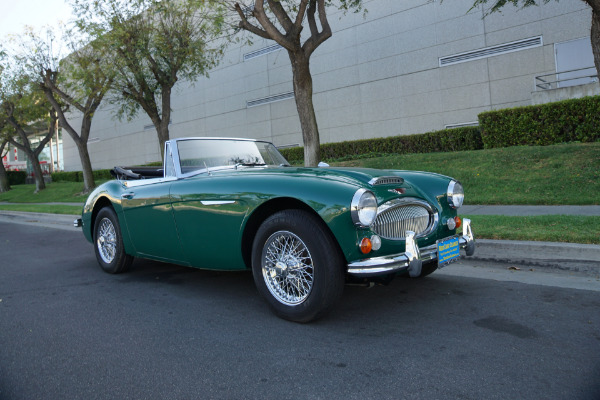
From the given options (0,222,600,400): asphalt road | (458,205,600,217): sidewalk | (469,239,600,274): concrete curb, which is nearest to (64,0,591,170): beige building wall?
(458,205,600,217): sidewalk

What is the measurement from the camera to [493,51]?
16.8 metres

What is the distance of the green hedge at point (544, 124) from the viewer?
11.9m

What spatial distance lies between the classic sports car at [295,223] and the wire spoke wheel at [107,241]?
63 cm

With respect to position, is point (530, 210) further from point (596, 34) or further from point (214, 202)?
point (214, 202)

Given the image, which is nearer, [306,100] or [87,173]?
[306,100]

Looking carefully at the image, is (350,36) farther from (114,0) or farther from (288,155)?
(114,0)

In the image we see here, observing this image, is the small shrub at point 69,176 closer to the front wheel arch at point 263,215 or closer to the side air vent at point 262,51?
the side air vent at point 262,51

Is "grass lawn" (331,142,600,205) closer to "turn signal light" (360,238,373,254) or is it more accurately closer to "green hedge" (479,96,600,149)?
"green hedge" (479,96,600,149)

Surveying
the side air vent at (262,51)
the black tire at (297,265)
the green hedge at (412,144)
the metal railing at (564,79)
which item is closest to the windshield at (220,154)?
the black tire at (297,265)

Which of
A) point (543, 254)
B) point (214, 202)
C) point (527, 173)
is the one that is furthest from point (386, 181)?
point (527, 173)

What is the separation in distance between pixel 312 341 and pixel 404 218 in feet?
3.64

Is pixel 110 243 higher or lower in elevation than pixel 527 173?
higher

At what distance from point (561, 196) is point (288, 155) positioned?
49.0ft

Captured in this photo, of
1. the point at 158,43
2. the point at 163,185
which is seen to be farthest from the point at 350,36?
the point at 163,185
